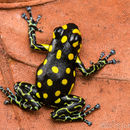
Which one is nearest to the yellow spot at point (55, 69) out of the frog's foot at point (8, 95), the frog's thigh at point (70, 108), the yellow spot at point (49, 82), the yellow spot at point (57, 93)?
the yellow spot at point (49, 82)

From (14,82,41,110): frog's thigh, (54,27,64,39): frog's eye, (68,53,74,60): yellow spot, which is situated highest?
(54,27,64,39): frog's eye

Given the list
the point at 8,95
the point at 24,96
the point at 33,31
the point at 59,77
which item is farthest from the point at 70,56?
the point at 8,95

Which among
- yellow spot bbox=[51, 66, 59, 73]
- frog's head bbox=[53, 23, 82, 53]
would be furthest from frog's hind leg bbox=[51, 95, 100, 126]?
frog's head bbox=[53, 23, 82, 53]

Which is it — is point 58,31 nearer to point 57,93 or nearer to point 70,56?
point 70,56

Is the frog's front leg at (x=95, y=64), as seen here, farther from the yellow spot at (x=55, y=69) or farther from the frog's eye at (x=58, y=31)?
the frog's eye at (x=58, y=31)

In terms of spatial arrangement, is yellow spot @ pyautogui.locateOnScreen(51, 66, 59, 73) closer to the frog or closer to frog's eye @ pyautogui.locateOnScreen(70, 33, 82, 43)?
the frog

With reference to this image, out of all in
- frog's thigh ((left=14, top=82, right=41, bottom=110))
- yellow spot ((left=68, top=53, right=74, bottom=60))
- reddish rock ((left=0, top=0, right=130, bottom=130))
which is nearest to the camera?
Answer: reddish rock ((left=0, top=0, right=130, bottom=130))
